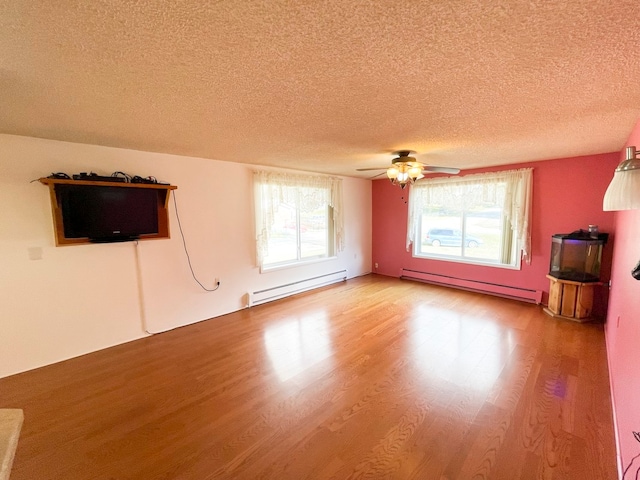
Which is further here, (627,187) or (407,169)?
(407,169)

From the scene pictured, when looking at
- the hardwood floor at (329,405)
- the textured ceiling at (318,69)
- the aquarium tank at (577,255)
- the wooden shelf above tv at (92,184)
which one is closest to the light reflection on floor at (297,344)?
the hardwood floor at (329,405)

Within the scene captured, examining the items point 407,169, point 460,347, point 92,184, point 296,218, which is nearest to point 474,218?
point 407,169

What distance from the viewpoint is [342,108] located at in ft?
6.36

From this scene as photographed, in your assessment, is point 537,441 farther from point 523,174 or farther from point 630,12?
point 523,174

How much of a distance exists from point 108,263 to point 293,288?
8.83 feet

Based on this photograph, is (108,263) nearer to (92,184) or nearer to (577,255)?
(92,184)

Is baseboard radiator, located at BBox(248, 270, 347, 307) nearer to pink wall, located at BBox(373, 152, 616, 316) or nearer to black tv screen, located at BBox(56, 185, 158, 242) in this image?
black tv screen, located at BBox(56, 185, 158, 242)

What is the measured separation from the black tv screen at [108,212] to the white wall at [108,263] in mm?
169

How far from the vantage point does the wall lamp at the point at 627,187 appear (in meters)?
1.09

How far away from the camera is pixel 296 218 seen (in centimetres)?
493

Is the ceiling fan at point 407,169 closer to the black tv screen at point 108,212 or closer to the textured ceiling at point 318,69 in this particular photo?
the textured ceiling at point 318,69

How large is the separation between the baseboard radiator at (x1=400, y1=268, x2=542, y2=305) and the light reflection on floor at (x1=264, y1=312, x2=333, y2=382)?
264 cm

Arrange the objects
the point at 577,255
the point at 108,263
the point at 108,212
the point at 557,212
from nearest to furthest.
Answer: the point at 108,212
the point at 108,263
the point at 577,255
the point at 557,212

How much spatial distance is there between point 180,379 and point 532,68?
337cm
